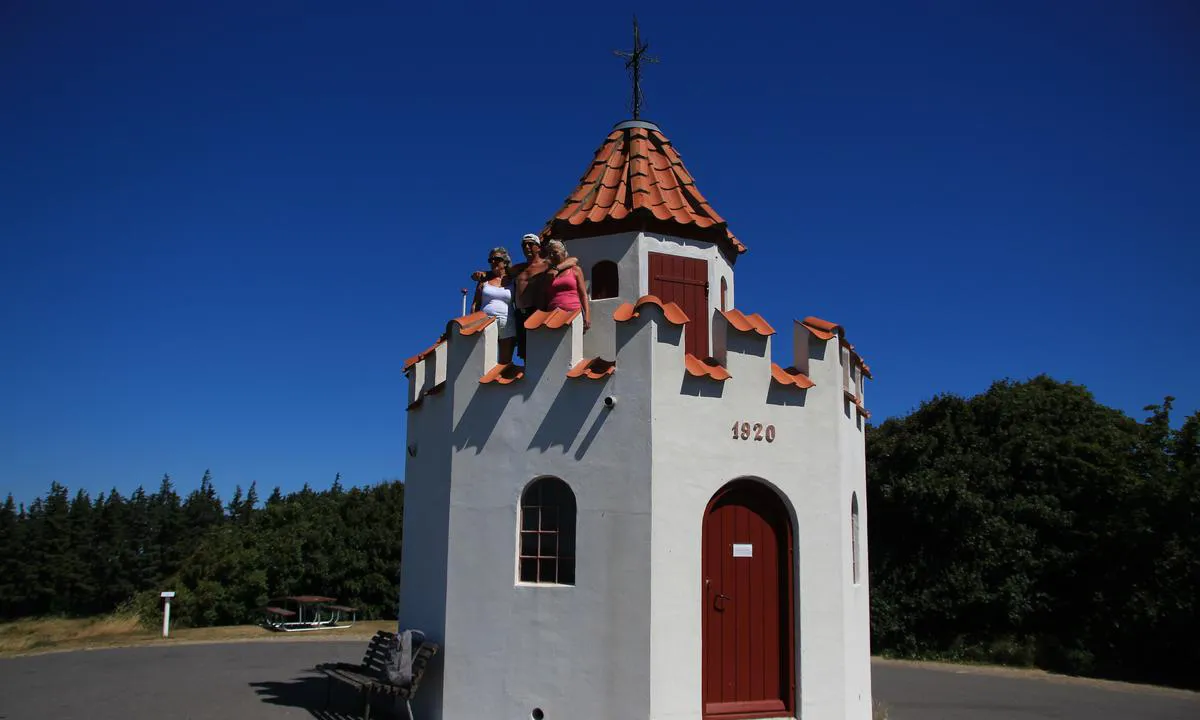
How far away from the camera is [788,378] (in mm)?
8977

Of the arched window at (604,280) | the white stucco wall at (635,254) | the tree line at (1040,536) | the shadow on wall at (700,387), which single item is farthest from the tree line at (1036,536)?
the shadow on wall at (700,387)

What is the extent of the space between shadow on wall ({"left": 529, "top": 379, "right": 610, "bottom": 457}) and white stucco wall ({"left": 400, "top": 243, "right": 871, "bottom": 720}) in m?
0.02

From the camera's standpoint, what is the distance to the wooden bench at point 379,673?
8.84 m

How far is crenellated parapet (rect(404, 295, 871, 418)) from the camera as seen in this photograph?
850 centimetres

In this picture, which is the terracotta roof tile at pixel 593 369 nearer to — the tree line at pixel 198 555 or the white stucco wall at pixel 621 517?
the white stucco wall at pixel 621 517

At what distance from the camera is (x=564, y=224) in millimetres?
10828

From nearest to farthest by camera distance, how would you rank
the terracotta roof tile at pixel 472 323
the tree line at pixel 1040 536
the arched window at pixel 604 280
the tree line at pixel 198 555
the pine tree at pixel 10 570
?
the terracotta roof tile at pixel 472 323
the arched window at pixel 604 280
the tree line at pixel 1040 536
the tree line at pixel 198 555
the pine tree at pixel 10 570

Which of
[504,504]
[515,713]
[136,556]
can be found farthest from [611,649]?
[136,556]

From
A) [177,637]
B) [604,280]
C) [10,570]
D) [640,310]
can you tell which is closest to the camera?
[640,310]

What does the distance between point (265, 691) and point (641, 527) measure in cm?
770

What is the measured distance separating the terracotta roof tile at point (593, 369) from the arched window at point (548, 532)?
3.89 ft

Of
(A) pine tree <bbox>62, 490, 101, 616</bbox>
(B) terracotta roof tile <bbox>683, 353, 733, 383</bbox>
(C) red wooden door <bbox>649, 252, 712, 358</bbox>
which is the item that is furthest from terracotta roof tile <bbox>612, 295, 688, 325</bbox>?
(A) pine tree <bbox>62, 490, 101, 616</bbox>

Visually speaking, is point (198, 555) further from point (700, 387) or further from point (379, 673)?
point (700, 387)

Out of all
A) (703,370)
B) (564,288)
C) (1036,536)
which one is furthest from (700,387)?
(1036,536)
